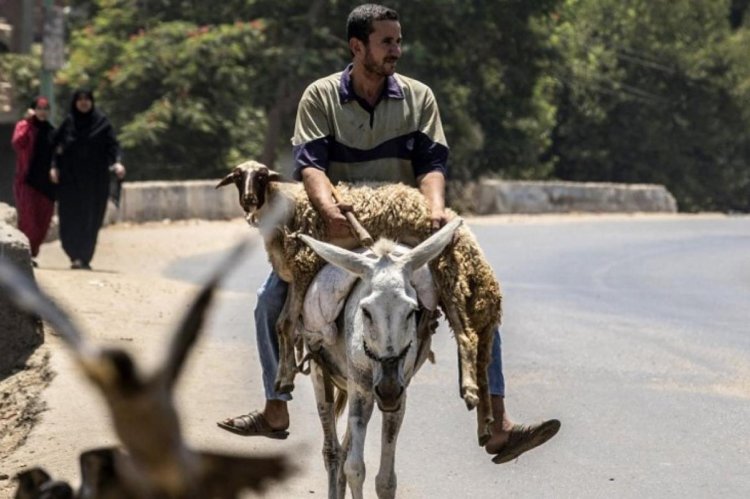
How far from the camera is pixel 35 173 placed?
18.8 meters

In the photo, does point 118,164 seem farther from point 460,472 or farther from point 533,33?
point 533,33

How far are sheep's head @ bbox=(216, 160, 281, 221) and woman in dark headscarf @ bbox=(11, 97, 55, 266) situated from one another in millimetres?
12012

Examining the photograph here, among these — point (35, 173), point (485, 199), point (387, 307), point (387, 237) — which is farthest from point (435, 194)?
point (485, 199)

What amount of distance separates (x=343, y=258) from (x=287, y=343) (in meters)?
0.75

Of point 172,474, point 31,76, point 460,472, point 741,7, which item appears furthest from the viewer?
point 741,7

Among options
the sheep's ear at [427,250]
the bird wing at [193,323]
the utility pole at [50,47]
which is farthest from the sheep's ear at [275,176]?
the utility pole at [50,47]

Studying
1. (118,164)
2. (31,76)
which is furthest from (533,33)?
(118,164)

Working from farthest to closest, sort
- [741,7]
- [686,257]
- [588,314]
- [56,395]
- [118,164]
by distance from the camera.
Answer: [741,7]
[686,257]
[118,164]
[588,314]
[56,395]

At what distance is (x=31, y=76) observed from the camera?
32875mm

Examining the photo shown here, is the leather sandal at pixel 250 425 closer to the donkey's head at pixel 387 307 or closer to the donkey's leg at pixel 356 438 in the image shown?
the donkey's leg at pixel 356 438

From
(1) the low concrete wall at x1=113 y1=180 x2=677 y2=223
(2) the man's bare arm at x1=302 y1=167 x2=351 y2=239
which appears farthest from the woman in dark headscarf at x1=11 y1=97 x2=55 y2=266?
(2) the man's bare arm at x1=302 y1=167 x2=351 y2=239

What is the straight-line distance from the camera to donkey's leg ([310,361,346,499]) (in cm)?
732

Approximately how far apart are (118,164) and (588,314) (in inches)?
206

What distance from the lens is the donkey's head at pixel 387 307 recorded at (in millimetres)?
6191
